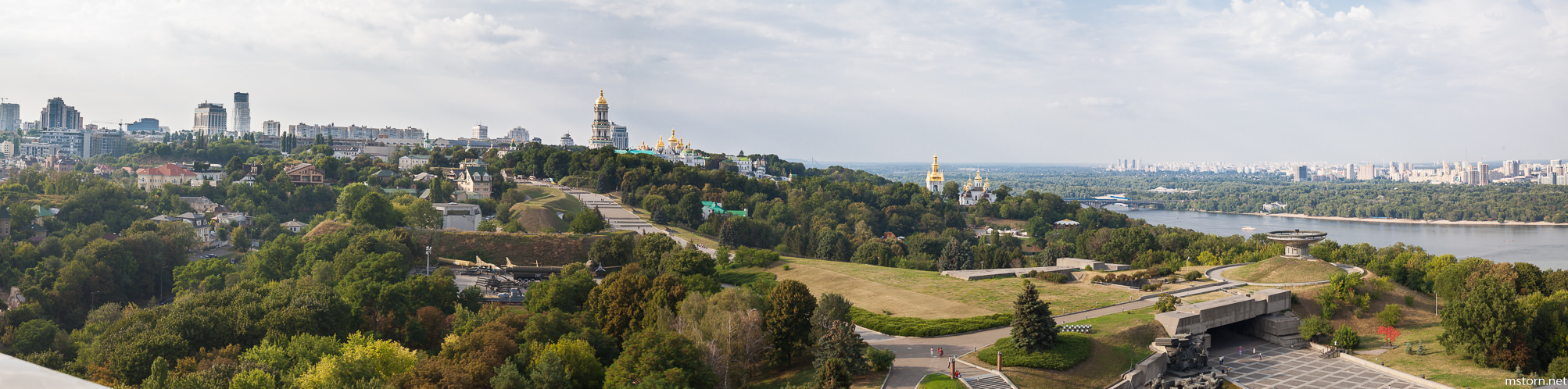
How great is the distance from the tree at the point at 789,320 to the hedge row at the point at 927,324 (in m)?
3.08

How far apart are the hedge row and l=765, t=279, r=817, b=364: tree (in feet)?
10.1

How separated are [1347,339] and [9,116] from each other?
168 metres

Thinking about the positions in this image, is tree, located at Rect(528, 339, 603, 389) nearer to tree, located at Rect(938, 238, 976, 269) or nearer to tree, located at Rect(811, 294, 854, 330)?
tree, located at Rect(811, 294, 854, 330)

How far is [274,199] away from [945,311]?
5060 centimetres

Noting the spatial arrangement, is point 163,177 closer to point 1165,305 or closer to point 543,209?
point 543,209

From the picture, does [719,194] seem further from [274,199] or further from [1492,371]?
[1492,371]

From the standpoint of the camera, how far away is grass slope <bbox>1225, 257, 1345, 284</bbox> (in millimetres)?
30469

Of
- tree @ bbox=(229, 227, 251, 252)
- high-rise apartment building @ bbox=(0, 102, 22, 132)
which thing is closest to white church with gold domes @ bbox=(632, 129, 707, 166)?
tree @ bbox=(229, 227, 251, 252)

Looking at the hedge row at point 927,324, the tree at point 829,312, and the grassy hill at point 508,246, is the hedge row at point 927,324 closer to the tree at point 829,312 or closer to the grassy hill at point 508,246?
the tree at point 829,312

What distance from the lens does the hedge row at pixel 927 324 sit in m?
23.5

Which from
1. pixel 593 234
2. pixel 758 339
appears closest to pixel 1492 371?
pixel 758 339

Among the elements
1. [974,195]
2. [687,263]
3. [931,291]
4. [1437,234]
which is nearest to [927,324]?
[931,291]

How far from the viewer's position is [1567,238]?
262ft

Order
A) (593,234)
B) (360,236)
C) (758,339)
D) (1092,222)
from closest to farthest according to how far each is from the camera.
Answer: (758,339) → (360,236) → (593,234) → (1092,222)
